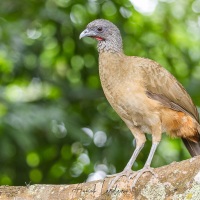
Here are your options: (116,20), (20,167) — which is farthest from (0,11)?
(20,167)

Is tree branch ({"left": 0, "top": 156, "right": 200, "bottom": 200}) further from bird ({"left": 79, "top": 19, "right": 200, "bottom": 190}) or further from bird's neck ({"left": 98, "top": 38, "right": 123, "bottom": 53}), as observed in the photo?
bird's neck ({"left": 98, "top": 38, "right": 123, "bottom": 53})

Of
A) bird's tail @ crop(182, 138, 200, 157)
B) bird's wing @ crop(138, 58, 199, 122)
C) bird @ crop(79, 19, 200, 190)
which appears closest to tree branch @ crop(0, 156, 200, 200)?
bird @ crop(79, 19, 200, 190)

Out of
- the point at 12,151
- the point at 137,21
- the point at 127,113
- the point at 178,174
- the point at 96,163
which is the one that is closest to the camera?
the point at 178,174

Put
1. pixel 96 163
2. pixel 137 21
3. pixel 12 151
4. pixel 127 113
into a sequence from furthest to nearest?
pixel 137 21 → pixel 96 163 → pixel 12 151 → pixel 127 113

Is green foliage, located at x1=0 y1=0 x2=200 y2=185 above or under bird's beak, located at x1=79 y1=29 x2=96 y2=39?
under

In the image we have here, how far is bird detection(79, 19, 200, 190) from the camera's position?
539 cm

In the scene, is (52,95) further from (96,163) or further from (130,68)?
(130,68)

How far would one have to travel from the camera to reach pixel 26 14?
6789 mm

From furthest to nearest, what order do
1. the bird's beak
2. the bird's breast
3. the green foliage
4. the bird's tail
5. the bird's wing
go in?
the green foliage → the bird's tail → the bird's beak → the bird's wing → the bird's breast

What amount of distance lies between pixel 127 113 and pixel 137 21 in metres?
2.10

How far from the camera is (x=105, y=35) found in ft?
18.9

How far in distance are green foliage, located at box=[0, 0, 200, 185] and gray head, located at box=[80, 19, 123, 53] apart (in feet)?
2.80

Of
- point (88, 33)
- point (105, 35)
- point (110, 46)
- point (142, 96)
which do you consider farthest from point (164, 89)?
point (88, 33)

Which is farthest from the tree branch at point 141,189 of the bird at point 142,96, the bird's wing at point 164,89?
the bird's wing at point 164,89
